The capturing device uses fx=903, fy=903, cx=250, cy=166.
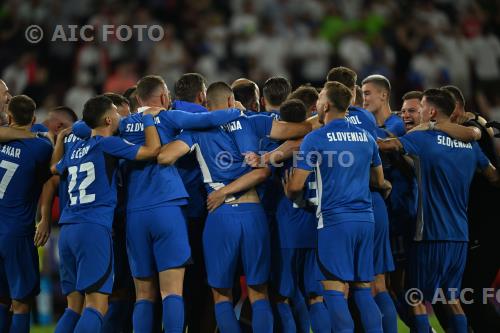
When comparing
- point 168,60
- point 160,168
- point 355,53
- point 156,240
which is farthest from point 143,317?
point 355,53

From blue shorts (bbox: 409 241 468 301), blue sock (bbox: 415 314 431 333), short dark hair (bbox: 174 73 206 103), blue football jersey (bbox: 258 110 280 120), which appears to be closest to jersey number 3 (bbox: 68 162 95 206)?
short dark hair (bbox: 174 73 206 103)

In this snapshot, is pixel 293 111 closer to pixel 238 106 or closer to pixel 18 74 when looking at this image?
pixel 238 106

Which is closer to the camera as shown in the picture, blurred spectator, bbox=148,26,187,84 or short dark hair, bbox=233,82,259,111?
short dark hair, bbox=233,82,259,111

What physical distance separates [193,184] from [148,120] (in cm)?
86

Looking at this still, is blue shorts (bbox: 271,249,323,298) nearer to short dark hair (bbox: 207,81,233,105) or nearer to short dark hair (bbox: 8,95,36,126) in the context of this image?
short dark hair (bbox: 207,81,233,105)

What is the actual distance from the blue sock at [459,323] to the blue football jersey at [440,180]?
746 mm

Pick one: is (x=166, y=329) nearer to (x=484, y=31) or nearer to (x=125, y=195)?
(x=125, y=195)

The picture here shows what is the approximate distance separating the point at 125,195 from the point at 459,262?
3312mm

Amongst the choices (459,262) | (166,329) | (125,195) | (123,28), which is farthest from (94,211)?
(123,28)

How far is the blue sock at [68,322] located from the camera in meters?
8.34

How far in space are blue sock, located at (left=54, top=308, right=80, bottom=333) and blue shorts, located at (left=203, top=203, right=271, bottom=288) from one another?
52.0 inches

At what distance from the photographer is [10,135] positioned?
29.2 ft

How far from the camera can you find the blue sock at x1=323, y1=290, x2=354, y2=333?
7906 mm

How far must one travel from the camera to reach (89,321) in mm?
8047
